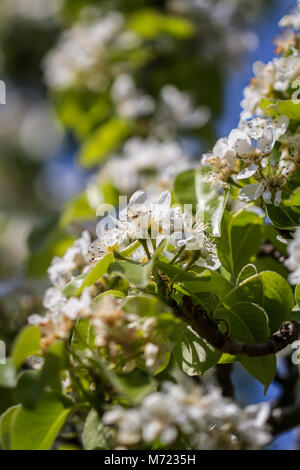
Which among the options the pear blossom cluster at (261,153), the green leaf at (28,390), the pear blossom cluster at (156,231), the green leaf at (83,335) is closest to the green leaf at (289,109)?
the pear blossom cluster at (261,153)

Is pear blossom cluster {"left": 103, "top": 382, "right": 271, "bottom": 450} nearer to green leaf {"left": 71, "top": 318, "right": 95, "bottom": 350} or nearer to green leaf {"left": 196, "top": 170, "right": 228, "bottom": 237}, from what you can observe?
green leaf {"left": 71, "top": 318, "right": 95, "bottom": 350}

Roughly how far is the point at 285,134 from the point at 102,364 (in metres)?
0.52

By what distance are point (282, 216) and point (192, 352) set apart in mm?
267

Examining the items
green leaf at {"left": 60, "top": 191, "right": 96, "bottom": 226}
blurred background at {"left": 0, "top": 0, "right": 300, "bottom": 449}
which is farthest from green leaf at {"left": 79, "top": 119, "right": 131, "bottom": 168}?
green leaf at {"left": 60, "top": 191, "right": 96, "bottom": 226}

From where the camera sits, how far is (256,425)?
74 cm

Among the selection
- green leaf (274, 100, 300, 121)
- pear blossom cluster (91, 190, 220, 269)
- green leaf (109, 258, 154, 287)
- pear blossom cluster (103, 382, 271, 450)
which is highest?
green leaf (274, 100, 300, 121)

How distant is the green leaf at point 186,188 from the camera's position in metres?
1.17

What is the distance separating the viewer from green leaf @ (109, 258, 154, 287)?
2.64 ft

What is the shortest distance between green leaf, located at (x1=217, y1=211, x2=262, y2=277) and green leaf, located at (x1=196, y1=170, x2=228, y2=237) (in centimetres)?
3

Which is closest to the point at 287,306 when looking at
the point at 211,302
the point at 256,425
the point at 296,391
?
the point at 211,302

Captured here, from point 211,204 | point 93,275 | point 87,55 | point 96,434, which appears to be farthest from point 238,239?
point 87,55

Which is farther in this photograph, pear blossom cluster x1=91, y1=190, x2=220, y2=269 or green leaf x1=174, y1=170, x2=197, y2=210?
green leaf x1=174, y1=170, x2=197, y2=210

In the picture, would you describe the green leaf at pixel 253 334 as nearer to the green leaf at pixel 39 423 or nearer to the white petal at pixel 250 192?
the white petal at pixel 250 192
